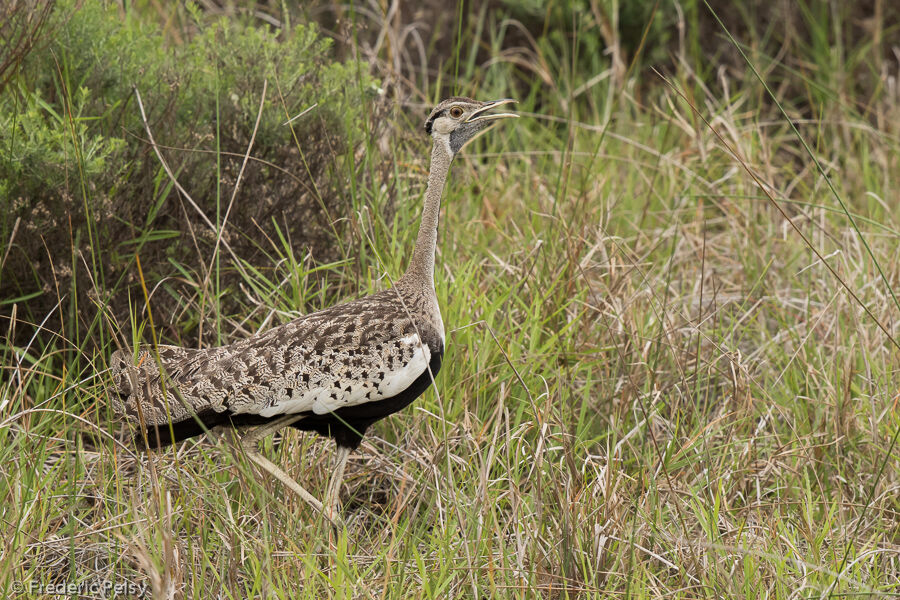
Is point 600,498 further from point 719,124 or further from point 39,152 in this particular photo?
point 719,124

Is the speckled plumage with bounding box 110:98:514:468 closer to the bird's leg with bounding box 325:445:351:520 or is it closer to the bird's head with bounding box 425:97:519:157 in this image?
the bird's leg with bounding box 325:445:351:520

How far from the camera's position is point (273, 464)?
148 inches

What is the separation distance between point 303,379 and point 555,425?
1189 mm

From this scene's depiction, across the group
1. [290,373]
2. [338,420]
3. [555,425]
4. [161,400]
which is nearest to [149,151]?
[161,400]

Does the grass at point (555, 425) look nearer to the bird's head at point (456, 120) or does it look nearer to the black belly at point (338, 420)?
the black belly at point (338, 420)

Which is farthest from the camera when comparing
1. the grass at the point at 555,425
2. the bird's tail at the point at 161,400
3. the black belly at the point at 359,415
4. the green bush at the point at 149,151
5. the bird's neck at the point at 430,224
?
the green bush at the point at 149,151

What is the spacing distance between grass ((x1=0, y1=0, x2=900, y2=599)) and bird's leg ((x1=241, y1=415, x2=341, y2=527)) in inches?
2.6

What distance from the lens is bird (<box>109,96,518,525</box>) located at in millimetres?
3484

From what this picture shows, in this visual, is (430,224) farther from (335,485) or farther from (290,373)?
(335,485)

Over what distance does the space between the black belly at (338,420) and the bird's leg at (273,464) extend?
0.14ft

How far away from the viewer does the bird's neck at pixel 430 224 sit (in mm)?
3830

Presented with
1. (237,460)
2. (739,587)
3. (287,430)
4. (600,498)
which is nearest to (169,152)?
(287,430)

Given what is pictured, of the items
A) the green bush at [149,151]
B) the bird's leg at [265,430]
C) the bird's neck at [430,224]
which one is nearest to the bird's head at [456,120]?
the bird's neck at [430,224]

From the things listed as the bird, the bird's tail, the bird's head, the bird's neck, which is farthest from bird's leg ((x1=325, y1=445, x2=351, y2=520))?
the bird's head
